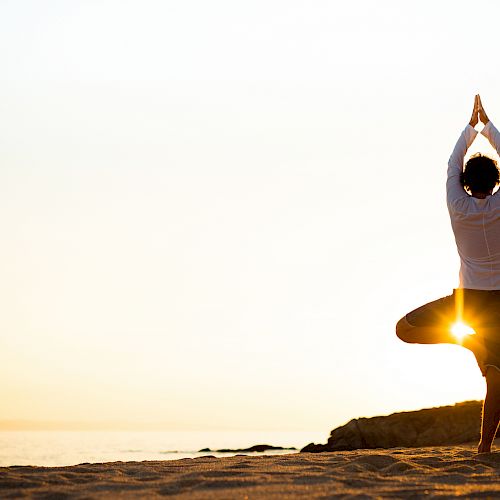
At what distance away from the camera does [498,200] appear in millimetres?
5371

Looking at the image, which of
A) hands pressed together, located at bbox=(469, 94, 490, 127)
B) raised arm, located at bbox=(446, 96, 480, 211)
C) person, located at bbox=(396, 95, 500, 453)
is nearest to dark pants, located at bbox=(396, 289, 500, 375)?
person, located at bbox=(396, 95, 500, 453)

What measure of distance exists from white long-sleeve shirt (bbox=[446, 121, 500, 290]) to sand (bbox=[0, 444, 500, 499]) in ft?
4.14

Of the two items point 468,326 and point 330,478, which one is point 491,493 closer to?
point 330,478

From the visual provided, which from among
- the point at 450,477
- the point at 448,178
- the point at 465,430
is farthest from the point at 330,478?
the point at 465,430

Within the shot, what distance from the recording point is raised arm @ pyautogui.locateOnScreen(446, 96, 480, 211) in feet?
18.1

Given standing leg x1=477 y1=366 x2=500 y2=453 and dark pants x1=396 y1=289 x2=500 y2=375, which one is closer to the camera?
dark pants x1=396 y1=289 x2=500 y2=375

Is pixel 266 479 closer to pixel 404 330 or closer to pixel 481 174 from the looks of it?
pixel 404 330

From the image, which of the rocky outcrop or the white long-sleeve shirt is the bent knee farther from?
the rocky outcrop

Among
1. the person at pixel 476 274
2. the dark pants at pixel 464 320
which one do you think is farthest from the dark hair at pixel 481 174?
the dark pants at pixel 464 320

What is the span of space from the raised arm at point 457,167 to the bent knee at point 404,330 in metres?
0.95

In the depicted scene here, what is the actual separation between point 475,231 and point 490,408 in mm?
1306

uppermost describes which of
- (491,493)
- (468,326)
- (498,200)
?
(498,200)

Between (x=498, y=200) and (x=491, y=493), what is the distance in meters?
2.37

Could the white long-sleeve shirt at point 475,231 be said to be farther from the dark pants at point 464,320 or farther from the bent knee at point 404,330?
the bent knee at point 404,330
